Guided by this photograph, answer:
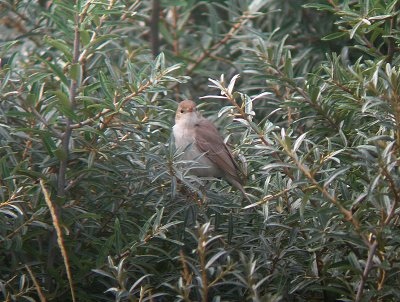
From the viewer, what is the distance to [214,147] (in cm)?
543

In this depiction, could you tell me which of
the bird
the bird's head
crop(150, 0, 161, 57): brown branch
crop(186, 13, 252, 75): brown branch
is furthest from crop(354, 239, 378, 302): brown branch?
crop(150, 0, 161, 57): brown branch

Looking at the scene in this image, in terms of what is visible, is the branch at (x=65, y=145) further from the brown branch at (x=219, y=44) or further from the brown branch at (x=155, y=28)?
the brown branch at (x=155, y=28)

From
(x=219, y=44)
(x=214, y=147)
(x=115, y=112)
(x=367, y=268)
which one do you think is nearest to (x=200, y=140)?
(x=214, y=147)

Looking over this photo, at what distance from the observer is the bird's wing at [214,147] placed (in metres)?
4.95

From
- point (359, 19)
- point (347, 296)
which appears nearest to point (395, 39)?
point (359, 19)

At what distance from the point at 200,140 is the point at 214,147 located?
7.8 inches

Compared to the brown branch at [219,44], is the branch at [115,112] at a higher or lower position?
higher

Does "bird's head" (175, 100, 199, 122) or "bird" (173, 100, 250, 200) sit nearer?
"bird" (173, 100, 250, 200)

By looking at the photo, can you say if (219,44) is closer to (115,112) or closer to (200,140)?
(200,140)

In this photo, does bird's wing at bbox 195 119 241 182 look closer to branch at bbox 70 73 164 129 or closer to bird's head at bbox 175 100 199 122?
bird's head at bbox 175 100 199 122

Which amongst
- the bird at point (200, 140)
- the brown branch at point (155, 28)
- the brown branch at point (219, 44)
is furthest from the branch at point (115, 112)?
the brown branch at point (155, 28)

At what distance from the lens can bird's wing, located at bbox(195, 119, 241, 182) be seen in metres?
4.95

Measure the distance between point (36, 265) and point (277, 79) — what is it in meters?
1.60

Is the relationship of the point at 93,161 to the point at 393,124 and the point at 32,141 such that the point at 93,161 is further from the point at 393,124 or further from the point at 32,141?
the point at 393,124
